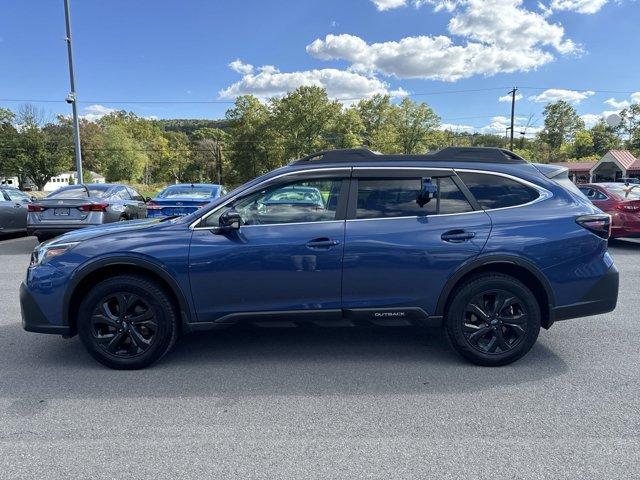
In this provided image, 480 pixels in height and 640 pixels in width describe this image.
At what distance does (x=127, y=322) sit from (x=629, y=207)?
1077 centimetres

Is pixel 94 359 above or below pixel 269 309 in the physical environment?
below

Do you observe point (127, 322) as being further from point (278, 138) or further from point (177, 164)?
point (177, 164)

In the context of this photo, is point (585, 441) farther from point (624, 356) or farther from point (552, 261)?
point (624, 356)

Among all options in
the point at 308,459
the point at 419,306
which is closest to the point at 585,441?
the point at 419,306

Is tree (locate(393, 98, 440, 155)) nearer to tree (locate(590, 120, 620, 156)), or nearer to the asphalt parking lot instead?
tree (locate(590, 120, 620, 156))

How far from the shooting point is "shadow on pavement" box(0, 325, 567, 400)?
3.52m

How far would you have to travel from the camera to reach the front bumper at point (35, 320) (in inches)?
148

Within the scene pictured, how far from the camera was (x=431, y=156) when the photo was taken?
4109mm

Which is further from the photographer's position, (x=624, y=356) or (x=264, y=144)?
(x=264, y=144)

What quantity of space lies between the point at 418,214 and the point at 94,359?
10.1 feet

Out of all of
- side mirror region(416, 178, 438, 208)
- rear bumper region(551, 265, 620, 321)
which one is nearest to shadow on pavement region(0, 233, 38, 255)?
side mirror region(416, 178, 438, 208)

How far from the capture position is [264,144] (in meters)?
67.8

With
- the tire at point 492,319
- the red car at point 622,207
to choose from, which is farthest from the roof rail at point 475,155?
the red car at point 622,207

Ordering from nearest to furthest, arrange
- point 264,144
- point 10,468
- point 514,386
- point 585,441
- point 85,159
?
1. point 10,468
2. point 585,441
3. point 514,386
4. point 264,144
5. point 85,159
